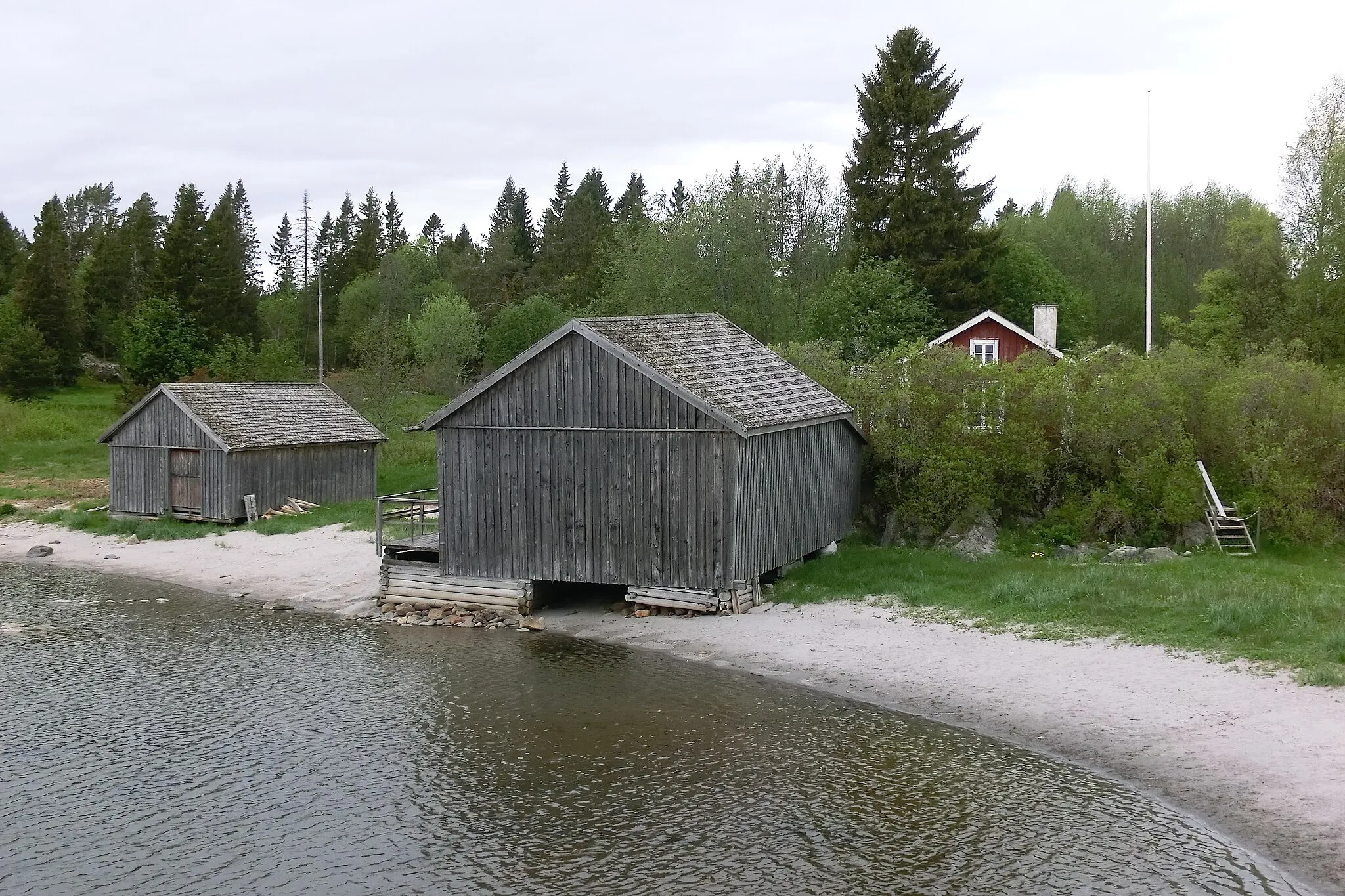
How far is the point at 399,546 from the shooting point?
26000 millimetres

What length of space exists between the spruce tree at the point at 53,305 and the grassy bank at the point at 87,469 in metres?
5.42

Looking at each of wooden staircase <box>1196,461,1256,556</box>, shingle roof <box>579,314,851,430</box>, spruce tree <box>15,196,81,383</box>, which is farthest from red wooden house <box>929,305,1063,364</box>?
spruce tree <box>15,196,81,383</box>

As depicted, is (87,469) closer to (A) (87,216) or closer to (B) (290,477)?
(B) (290,477)

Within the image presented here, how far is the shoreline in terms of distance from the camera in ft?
45.2

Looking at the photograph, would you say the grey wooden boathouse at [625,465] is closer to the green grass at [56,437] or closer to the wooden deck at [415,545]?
the wooden deck at [415,545]

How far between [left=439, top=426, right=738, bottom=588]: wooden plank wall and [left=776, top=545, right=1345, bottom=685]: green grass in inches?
106

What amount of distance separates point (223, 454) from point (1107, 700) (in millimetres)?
26584

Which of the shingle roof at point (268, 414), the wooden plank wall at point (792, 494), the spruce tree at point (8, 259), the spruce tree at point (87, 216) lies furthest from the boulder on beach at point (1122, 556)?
the spruce tree at point (87, 216)

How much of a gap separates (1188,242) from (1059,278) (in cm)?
1078

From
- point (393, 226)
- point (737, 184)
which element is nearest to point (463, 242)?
point (393, 226)

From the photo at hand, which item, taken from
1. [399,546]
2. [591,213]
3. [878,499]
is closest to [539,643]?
[399,546]

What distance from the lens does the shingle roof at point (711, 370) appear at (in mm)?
22578

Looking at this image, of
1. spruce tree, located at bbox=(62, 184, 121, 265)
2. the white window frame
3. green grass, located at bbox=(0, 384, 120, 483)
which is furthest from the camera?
spruce tree, located at bbox=(62, 184, 121, 265)

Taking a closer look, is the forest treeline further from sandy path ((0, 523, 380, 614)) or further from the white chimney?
sandy path ((0, 523, 380, 614))
